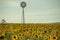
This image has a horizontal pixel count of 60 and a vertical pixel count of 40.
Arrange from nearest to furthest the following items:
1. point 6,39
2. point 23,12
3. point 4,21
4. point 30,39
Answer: point 30,39, point 6,39, point 23,12, point 4,21

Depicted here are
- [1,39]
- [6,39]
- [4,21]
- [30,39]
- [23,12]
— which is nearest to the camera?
[30,39]

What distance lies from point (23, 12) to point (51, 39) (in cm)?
1926

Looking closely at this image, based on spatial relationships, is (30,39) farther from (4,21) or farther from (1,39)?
(4,21)

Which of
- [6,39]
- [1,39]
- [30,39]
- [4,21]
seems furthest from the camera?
[4,21]

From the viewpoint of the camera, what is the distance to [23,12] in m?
24.5

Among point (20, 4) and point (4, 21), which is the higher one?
point (20, 4)

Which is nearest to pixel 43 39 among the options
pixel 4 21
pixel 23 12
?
pixel 23 12

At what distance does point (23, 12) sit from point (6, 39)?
747 inches

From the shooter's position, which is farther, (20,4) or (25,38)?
(20,4)

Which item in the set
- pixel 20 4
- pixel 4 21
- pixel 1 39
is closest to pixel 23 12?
pixel 20 4

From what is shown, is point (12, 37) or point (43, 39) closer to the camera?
point (43, 39)

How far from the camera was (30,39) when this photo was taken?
5.14m

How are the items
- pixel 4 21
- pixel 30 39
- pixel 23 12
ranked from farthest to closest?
pixel 4 21 < pixel 23 12 < pixel 30 39

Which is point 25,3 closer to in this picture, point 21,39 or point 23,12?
point 23,12
